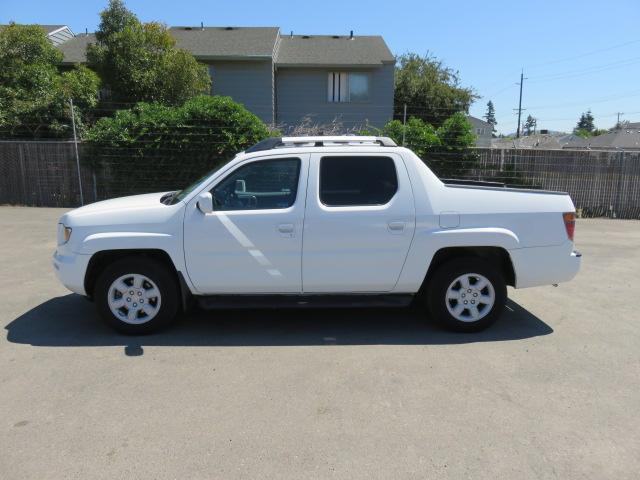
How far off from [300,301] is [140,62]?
54.2 feet

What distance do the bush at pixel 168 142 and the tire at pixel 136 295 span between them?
8054mm

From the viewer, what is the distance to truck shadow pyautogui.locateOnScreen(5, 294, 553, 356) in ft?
16.3

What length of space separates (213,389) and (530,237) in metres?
3.30

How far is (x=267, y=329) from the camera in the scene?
5297 mm

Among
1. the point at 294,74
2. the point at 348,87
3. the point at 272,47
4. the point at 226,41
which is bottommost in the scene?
the point at 348,87

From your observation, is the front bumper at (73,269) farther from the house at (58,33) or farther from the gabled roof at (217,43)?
the house at (58,33)

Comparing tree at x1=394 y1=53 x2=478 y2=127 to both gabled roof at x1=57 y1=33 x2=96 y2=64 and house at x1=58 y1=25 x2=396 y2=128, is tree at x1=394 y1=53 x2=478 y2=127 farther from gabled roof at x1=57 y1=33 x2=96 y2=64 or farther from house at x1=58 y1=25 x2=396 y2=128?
gabled roof at x1=57 y1=33 x2=96 y2=64

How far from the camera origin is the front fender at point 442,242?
4.93 meters

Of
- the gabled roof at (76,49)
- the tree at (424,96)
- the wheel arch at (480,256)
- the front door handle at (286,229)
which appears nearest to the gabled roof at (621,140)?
the tree at (424,96)

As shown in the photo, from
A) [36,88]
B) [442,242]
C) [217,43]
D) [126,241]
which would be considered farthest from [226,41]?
[442,242]

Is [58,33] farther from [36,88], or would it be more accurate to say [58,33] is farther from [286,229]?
[286,229]

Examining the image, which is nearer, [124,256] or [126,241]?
[126,241]

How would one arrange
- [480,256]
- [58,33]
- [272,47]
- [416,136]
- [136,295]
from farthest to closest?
[58,33] → [272,47] → [416,136] → [480,256] → [136,295]

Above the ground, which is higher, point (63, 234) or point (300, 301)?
point (63, 234)
